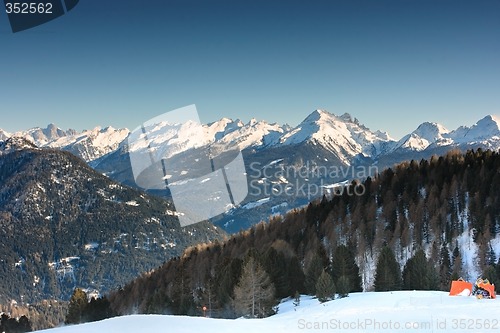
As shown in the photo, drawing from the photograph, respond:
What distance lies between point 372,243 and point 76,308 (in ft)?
241

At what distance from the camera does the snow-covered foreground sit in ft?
70.0

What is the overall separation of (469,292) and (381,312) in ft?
29.6

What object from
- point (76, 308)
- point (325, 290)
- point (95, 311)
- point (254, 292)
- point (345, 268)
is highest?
point (325, 290)

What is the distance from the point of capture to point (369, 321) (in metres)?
23.7

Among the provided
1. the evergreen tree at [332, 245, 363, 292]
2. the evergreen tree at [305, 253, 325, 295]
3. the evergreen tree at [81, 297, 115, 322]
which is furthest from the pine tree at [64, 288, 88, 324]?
the evergreen tree at [332, 245, 363, 292]

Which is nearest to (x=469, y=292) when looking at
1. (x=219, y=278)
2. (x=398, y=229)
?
(x=219, y=278)

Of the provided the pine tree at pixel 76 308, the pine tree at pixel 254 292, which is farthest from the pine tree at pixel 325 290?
the pine tree at pixel 76 308

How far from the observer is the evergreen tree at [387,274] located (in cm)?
6356

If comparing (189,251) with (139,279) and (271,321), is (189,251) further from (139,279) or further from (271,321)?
(271,321)

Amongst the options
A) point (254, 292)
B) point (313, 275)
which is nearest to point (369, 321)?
point (254, 292)

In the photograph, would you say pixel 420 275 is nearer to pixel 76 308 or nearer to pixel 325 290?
pixel 325 290

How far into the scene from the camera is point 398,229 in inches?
4567

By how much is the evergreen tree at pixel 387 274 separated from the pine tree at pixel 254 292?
19066 mm

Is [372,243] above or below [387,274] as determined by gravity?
below
